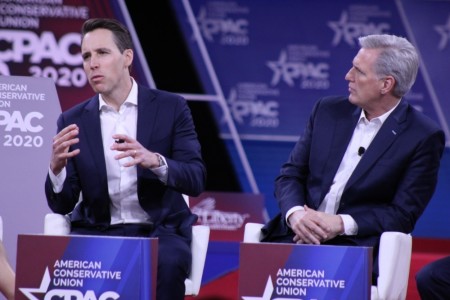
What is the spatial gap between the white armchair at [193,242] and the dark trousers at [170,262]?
0.04 m

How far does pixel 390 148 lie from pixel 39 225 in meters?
1.73

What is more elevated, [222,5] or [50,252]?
[222,5]

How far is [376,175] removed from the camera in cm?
383

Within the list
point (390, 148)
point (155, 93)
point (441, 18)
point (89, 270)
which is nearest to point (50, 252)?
point (89, 270)

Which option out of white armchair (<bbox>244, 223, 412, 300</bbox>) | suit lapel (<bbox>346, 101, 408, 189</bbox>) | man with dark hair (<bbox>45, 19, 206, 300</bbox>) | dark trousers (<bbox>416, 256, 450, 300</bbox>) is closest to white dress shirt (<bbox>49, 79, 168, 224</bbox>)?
man with dark hair (<bbox>45, 19, 206, 300</bbox>)

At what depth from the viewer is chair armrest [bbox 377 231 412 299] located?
3.57 m

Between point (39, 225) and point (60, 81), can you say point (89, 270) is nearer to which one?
point (39, 225)

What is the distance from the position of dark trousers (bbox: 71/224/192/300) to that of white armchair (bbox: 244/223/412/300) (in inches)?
28.9

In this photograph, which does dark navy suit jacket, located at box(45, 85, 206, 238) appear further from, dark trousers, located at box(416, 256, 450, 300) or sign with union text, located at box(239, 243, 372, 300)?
dark trousers, located at box(416, 256, 450, 300)

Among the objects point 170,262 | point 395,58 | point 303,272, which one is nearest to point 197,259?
point 170,262

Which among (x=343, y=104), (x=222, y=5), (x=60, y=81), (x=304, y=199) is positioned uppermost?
(x=222, y=5)

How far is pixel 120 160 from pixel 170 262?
0.53 m

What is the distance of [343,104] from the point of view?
13.4 feet

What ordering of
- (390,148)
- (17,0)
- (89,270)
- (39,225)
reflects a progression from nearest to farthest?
(89,270)
(390,148)
(39,225)
(17,0)
